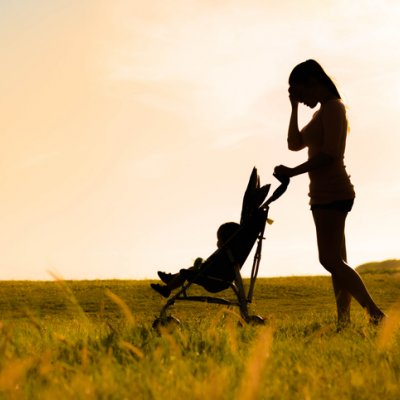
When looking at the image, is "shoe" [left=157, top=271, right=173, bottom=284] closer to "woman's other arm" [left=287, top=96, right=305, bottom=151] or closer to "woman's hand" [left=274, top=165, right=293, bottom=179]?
"woman's hand" [left=274, top=165, right=293, bottom=179]

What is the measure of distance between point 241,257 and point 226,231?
10.3 inches

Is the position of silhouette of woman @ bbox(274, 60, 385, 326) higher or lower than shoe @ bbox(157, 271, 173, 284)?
higher

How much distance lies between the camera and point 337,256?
582 cm

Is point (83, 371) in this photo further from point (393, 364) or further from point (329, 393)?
point (393, 364)

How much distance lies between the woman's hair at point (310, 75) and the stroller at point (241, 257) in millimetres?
868


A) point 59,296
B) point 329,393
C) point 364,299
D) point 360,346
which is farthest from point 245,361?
point 59,296

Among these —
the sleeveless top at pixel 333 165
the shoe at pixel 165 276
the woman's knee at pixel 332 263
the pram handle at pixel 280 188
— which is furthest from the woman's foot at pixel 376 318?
the shoe at pixel 165 276

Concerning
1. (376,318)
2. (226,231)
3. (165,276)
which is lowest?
(376,318)

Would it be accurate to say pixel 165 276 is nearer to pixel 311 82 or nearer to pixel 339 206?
pixel 339 206

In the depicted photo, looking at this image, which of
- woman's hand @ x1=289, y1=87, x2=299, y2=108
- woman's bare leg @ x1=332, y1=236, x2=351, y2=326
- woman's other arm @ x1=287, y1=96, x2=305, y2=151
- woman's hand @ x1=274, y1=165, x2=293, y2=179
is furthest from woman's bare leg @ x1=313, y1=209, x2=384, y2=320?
woman's hand @ x1=289, y1=87, x2=299, y2=108

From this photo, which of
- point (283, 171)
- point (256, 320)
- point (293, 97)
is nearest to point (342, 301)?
point (256, 320)

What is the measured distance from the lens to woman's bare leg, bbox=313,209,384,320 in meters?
5.75

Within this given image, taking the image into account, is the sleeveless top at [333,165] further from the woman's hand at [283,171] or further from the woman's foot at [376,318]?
the woman's foot at [376,318]

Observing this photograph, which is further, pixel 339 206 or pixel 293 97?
pixel 293 97
